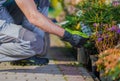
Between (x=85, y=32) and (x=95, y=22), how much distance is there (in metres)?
0.32

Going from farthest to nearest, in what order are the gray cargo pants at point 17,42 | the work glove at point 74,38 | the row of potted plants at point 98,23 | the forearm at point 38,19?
the row of potted plants at point 98,23 → the gray cargo pants at point 17,42 → the work glove at point 74,38 → the forearm at point 38,19

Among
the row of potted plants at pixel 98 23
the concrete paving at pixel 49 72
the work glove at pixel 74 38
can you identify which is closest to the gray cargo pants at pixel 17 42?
the concrete paving at pixel 49 72

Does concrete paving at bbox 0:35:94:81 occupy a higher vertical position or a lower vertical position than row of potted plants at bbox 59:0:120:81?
lower

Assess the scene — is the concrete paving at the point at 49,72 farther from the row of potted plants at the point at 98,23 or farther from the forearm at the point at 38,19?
the forearm at the point at 38,19

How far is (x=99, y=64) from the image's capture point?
762cm

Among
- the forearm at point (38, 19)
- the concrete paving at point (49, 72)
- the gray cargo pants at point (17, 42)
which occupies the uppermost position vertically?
the forearm at point (38, 19)

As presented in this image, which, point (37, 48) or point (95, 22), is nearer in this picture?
point (37, 48)

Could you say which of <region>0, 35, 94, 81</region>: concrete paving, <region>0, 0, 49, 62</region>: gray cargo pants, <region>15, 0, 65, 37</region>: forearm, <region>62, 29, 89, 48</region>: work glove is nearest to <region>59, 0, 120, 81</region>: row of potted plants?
<region>62, 29, 89, 48</region>: work glove

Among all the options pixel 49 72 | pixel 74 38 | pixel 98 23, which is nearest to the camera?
pixel 74 38

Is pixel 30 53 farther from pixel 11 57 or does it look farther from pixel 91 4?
pixel 91 4


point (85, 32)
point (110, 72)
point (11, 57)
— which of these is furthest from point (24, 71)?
point (110, 72)

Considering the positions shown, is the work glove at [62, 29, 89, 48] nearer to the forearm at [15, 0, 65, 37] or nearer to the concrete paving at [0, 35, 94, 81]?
the forearm at [15, 0, 65, 37]

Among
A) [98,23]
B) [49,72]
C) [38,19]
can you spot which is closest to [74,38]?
[38,19]

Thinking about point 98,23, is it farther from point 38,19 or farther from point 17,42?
point 38,19
